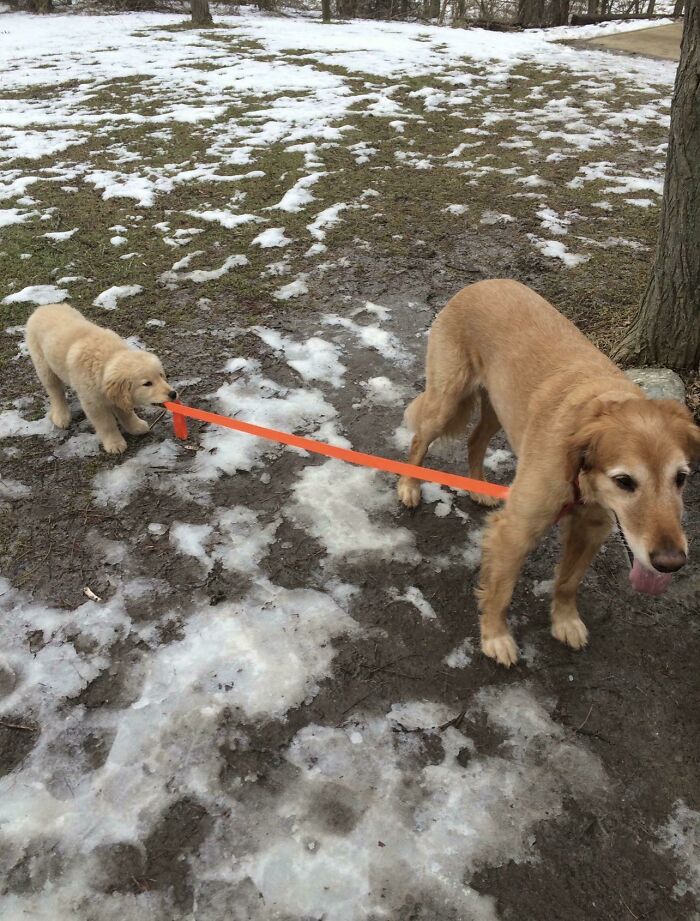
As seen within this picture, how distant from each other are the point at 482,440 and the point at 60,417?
284 centimetres

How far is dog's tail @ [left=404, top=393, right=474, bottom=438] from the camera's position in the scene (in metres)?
3.33

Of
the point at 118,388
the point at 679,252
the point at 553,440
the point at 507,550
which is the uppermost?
the point at 679,252

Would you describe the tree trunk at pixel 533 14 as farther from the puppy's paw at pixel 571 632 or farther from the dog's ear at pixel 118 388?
the puppy's paw at pixel 571 632

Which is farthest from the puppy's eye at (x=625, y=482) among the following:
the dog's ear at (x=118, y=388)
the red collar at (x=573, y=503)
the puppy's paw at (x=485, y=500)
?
the dog's ear at (x=118, y=388)

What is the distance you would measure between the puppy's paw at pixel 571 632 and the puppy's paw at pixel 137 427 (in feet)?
9.43

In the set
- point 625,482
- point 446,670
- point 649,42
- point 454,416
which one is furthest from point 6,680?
point 649,42

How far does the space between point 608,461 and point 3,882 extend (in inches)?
99.6

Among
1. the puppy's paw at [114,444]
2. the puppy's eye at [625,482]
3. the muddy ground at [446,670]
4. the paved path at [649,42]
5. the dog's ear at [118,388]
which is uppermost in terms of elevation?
the paved path at [649,42]

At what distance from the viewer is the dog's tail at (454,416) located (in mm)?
3329

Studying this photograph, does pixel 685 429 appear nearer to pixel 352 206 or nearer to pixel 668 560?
pixel 668 560

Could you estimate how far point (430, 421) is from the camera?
338 centimetres

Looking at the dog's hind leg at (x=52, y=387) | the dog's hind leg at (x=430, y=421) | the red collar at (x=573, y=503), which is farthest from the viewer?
the dog's hind leg at (x=52, y=387)

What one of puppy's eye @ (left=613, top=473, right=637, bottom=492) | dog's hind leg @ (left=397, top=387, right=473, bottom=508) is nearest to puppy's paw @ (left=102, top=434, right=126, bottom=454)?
dog's hind leg @ (left=397, top=387, right=473, bottom=508)

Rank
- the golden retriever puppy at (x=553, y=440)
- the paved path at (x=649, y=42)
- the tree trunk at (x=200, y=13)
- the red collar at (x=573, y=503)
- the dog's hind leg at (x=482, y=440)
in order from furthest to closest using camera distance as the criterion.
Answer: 1. the tree trunk at (x=200, y=13)
2. the paved path at (x=649, y=42)
3. the dog's hind leg at (x=482, y=440)
4. the red collar at (x=573, y=503)
5. the golden retriever puppy at (x=553, y=440)
